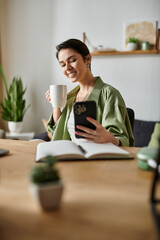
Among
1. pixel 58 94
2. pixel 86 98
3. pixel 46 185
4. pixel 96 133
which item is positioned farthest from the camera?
pixel 86 98

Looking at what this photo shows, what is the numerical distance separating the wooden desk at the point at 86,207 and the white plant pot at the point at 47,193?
23 mm

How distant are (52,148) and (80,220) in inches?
20.8

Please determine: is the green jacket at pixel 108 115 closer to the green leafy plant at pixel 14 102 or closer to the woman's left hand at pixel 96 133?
the woman's left hand at pixel 96 133

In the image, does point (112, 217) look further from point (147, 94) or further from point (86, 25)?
point (86, 25)

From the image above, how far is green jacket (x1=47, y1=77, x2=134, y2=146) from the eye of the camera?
1362 millimetres

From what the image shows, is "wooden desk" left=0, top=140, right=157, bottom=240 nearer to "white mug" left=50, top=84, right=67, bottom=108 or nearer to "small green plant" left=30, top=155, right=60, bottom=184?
"small green plant" left=30, top=155, right=60, bottom=184

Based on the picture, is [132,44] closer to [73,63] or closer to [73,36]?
[73,36]

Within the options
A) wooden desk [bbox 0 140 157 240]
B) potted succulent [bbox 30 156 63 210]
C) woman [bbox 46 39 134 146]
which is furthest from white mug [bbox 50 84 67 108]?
potted succulent [bbox 30 156 63 210]

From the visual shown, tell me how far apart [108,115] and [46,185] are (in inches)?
37.7

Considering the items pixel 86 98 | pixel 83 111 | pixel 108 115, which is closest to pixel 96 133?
pixel 83 111

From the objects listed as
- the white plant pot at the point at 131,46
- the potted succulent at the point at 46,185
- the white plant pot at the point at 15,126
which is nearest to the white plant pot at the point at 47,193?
the potted succulent at the point at 46,185

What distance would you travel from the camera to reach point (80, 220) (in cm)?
50

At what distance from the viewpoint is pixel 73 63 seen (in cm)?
153

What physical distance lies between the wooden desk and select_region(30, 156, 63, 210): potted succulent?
0.10 ft
